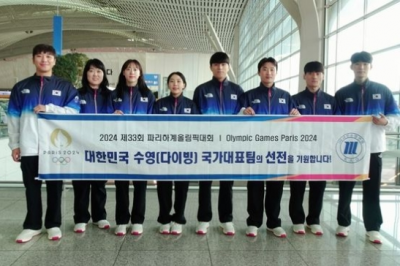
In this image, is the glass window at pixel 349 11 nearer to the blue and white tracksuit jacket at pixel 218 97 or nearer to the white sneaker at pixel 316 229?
the blue and white tracksuit jacket at pixel 218 97

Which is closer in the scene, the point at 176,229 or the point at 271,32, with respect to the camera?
the point at 176,229

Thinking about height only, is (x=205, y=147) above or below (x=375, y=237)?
above

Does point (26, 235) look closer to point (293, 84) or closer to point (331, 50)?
point (331, 50)

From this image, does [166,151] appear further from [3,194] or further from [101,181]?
[3,194]

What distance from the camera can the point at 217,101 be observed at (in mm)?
3863

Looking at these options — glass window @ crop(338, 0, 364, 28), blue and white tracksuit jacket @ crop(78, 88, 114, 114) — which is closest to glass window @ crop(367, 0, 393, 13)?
glass window @ crop(338, 0, 364, 28)

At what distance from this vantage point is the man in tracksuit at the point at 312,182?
12.8 feet

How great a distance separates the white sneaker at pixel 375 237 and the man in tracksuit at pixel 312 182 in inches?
18.7

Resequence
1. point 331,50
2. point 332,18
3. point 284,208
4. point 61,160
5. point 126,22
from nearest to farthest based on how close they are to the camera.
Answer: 1. point 61,160
2. point 284,208
3. point 332,18
4. point 331,50
5. point 126,22

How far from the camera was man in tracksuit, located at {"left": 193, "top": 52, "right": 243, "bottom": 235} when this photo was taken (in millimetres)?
3832

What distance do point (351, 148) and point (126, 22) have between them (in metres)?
32.3

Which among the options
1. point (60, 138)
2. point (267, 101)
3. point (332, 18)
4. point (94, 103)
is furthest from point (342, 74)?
point (60, 138)

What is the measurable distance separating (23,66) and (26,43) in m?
3.26

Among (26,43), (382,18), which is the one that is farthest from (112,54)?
(382,18)
